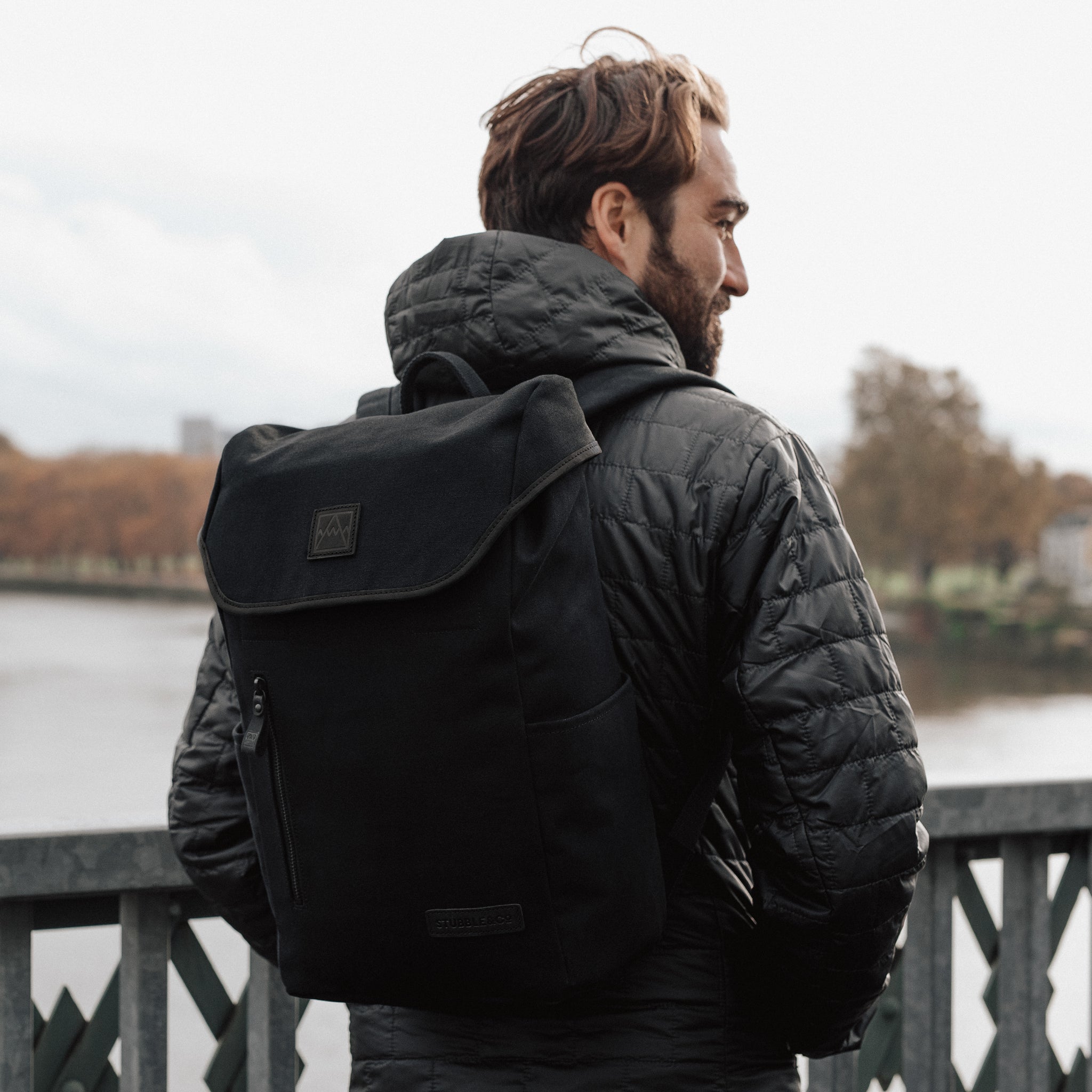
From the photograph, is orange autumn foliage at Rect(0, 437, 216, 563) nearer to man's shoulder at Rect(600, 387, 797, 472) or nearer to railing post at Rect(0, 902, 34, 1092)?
railing post at Rect(0, 902, 34, 1092)

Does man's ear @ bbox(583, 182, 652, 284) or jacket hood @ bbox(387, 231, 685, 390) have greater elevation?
man's ear @ bbox(583, 182, 652, 284)

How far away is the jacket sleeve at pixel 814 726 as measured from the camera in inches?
30.2

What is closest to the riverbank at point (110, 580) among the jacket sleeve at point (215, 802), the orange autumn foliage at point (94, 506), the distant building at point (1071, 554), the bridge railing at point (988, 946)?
the orange autumn foliage at point (94, 506)

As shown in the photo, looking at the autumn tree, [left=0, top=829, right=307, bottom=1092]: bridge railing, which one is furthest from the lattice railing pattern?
the autumn tree

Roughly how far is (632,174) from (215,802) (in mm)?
660

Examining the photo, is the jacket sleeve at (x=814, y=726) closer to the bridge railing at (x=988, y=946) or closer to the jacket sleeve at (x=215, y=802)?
the jacket sleeve at (x=215, y=802)

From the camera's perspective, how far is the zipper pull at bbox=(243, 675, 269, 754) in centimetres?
78

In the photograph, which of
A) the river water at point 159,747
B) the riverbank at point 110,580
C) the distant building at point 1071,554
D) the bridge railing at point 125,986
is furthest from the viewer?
the distant building at point 1071,554

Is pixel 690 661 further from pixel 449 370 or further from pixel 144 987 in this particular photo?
pixel 144 987

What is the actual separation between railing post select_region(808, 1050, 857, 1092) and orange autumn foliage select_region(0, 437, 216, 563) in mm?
17064

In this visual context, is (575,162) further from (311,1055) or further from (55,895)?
(311,1055)

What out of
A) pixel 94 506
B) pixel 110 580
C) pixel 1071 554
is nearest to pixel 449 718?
pixel 94 506

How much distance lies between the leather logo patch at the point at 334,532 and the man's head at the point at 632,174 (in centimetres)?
32

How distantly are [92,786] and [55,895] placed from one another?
28081 millimetres
